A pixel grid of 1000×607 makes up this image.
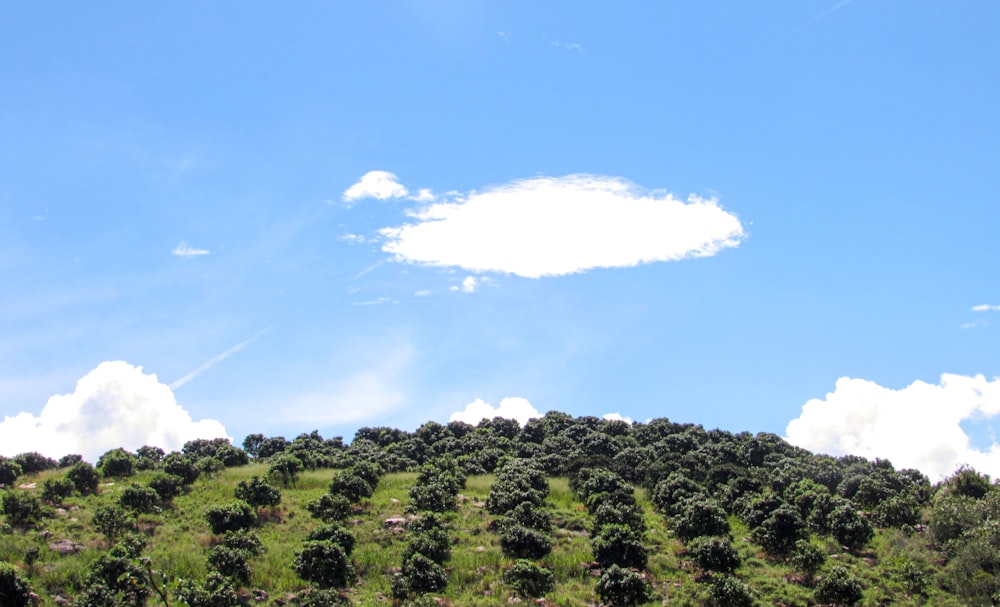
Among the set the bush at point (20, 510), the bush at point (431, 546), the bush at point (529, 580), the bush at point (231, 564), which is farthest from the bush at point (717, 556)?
the bush at point (20, 510)

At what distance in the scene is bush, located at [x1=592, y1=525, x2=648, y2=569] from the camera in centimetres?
5028

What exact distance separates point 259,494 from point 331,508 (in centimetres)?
619

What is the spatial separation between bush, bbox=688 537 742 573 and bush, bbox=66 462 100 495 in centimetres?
5171

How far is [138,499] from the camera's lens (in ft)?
183

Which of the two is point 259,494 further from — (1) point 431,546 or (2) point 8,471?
(2) point 8,471

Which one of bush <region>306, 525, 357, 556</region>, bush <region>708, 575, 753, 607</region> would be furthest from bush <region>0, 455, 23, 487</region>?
bush <region>708, 575, 753, 607</region>

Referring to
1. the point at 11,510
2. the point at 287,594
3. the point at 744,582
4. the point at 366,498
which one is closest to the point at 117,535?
the point at 11,510

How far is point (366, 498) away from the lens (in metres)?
63.1

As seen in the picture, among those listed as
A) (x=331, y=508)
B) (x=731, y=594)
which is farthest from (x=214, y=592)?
(x=731, y=594)

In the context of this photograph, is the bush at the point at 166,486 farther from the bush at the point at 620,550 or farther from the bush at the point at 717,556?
the bush at the point at 717,556

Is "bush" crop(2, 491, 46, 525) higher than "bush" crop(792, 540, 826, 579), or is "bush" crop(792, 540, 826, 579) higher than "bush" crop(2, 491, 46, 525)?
"bush" crop(2, 491, 46, 525)

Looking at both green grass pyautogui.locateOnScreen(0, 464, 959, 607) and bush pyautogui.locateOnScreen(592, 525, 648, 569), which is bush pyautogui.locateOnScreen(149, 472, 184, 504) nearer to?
green grass pyautogui.locateOnScreen(0, 464, 959, 607)

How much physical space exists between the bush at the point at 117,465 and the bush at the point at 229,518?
67.0ft

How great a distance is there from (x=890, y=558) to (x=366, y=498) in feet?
138
